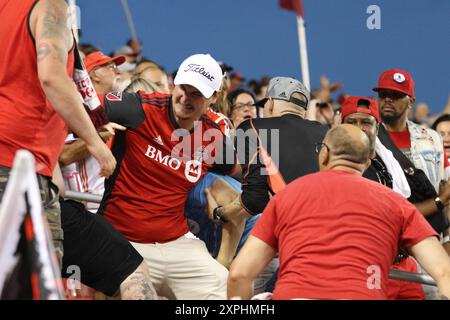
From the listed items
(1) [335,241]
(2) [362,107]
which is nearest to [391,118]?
(2) [362,107]

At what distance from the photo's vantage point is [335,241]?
450 cm

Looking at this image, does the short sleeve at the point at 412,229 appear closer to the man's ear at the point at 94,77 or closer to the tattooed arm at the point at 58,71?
the tattooed arm at the point at 58,71

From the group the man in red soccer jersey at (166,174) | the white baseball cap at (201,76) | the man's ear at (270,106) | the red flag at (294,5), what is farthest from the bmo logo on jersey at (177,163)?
the red flag at (294,5)

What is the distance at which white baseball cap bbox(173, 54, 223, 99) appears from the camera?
6129mm

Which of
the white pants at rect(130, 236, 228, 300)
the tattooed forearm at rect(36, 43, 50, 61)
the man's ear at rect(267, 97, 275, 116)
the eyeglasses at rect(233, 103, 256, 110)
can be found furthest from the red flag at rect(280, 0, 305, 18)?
the tattooed forearm at rect(36, 43, 50, 61)

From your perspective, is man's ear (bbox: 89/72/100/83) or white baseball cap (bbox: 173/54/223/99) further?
man's ear (bbox: 89/72/100/83)

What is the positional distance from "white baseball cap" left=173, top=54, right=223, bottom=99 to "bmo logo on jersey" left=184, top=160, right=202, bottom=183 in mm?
442

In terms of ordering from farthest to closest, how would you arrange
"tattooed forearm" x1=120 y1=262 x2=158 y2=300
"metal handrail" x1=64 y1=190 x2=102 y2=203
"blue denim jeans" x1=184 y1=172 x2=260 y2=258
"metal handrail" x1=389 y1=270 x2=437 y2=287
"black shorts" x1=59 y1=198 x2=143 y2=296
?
"metal handrail" x1=64 y1=190 x2=102 y2=203 < "blue denim jeans" x1=184 y1=172 x2=260 y2=258 < "metal handrail" x1=389 y1=270 x2=437 y2=287 < "tattooed forearm" x1=120 y1=262 x2=158 y2=300 < "black shorts" x1=59 y1=198 x2=143 y2=296

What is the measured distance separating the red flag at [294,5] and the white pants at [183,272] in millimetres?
4525

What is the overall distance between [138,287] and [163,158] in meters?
1.17

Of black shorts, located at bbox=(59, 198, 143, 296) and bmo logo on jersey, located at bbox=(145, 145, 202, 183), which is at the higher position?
bmo logo on jersey, located at bbox=(145, 145, 202, 183)

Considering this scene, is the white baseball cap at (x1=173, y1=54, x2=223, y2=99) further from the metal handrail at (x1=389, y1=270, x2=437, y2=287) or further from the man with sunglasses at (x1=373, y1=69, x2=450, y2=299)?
the man with sunglasses at (x1=373, y1=69, x2=450, y2=299)
